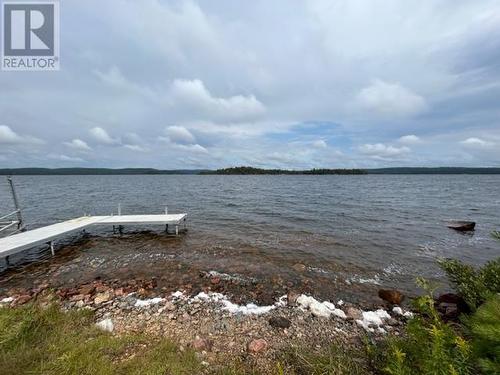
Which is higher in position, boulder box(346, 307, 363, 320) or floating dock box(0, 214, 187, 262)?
floating dock box(0, 214, 187, 262)

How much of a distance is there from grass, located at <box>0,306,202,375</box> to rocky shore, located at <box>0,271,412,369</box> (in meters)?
0.54

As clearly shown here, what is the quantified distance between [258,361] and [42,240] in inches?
530

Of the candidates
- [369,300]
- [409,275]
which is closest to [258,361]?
[369,300]

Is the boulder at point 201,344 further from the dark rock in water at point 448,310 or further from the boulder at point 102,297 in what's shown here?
the dark rock in water at point 448,310

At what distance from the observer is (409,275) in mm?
10289

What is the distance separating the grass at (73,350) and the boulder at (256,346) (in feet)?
3.96

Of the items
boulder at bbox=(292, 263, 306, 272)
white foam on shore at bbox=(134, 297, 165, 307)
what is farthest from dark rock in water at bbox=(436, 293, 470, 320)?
white foam on shore at bbox=(134, 297, 165, 307)

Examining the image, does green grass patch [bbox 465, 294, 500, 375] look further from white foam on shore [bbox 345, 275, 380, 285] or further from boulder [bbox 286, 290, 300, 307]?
white foam on shore [bbox 345, 275, 380, 285]

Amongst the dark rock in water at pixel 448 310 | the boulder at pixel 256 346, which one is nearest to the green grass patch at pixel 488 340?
the boulder at pixel 256 346

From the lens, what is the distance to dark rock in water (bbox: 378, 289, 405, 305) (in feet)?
25.7

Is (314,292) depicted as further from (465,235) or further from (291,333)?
(465,235)

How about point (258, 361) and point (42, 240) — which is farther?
point (42, 240)

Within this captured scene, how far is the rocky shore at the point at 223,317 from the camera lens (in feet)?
17.5

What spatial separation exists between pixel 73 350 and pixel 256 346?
3.47m
